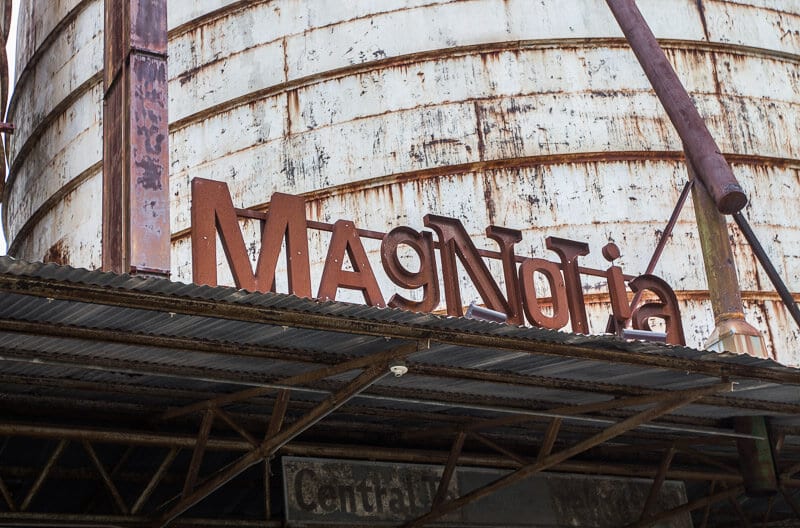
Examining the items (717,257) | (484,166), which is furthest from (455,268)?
(484,166)

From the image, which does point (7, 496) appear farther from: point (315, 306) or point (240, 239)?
point (315, 306)

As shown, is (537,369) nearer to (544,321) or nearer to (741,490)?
(544,321)

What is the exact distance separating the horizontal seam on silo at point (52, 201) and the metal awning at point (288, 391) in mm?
6842

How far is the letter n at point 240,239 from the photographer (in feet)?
39.2

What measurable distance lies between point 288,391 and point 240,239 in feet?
7.58

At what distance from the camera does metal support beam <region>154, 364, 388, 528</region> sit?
9.76m

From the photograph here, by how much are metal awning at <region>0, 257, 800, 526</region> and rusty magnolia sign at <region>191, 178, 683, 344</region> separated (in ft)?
4.03

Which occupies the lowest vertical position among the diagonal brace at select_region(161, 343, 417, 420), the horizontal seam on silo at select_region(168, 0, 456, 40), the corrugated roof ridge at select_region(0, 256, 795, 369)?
the diagonal brace at select_region(161, 343, 417, 420)

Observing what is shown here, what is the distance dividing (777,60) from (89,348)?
11803 mm

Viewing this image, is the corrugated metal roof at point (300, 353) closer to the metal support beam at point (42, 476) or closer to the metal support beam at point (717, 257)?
the metal support beam at point (42, 476)

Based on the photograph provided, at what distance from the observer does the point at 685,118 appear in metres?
13.8

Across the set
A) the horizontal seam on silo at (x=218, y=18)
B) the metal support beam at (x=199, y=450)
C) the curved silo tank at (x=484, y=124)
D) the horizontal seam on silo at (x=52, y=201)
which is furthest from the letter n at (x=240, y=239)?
the horizontal seam on silo at (x=52, y=201)

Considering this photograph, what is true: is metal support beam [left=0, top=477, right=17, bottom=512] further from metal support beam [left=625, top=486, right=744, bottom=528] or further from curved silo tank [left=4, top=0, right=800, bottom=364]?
metal support beam [left=625, top=486, right=744, bottom=528]

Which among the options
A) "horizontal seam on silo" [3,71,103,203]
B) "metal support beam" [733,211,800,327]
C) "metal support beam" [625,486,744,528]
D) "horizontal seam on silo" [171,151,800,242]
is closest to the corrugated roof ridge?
"metal support beam" [733,211,800,327]
